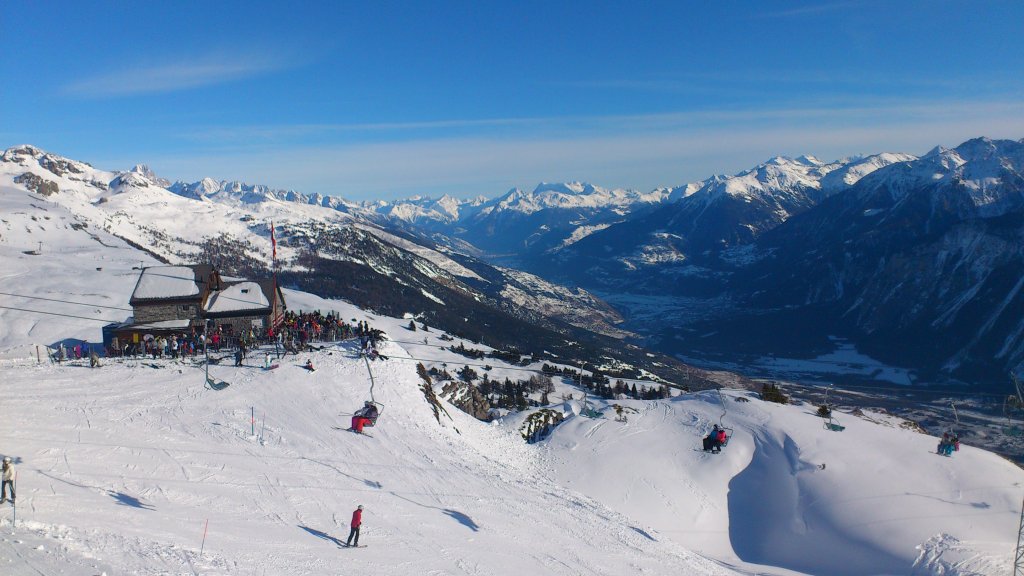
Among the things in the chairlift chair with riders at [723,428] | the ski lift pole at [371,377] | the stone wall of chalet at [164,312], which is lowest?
the chairlift chair with riders at [723,428]

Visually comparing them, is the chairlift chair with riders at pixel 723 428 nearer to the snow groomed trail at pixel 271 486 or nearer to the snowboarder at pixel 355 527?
the snow groomed trail at pixel 271 486

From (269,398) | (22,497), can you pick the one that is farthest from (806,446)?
(22,497)

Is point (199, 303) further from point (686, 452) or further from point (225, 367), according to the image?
point (686, 452)

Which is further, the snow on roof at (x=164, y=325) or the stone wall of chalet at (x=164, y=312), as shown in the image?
the stone wall of chalet at (x=164, y=312)

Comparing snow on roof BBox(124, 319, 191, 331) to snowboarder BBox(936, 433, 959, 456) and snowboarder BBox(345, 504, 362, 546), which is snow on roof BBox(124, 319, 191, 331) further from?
snowboarder BBox(936, 433, 959, 456)

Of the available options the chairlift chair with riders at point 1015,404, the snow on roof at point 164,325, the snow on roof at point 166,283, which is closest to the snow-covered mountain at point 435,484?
the chairlift chair with riders at point 1015,404

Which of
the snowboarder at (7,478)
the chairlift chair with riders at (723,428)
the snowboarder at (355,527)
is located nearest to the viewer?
the snowboarder at (7,478)
